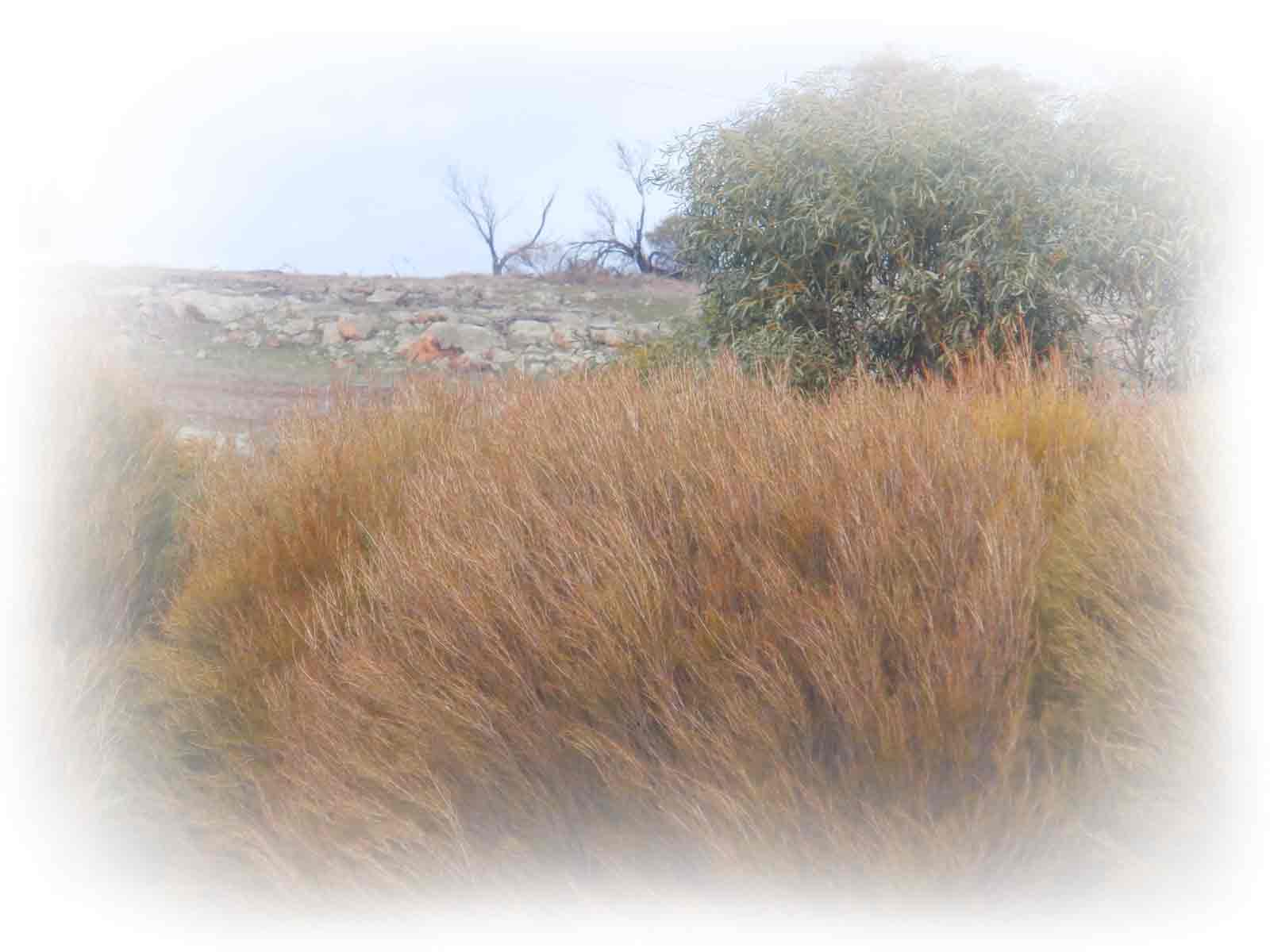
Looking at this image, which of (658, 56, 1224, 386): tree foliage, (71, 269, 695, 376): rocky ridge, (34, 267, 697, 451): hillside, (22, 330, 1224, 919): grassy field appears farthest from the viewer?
(71, 269, 695, 376): rocky ridge

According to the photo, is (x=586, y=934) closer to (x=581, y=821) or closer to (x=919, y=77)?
(x=581, y=821)

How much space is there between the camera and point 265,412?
446 inches

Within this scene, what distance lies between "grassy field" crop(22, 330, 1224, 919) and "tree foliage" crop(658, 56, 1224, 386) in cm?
251

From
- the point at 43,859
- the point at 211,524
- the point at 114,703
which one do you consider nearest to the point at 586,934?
the point at 43,859

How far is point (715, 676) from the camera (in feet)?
12.3

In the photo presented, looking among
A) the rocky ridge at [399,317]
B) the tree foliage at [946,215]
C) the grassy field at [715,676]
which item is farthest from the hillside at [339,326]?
the grassy field at [715,676]

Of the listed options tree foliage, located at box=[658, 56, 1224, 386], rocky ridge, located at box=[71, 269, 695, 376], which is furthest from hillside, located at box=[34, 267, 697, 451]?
tree foliage, located at box=[658, 56, 1224, 386]

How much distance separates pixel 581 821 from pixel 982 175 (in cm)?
600

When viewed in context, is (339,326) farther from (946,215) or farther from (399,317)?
(946,215)

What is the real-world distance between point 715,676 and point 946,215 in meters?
5.28

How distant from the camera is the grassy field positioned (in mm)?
3455

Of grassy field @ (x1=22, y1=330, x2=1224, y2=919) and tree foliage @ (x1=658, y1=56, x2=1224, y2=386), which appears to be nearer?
grassy field @ (x1=22, y1=330, x2=1224, y2=919)

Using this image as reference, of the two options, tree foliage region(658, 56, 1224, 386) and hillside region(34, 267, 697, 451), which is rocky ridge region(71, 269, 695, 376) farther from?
tree foliage region(658, 56, 1224, 386)

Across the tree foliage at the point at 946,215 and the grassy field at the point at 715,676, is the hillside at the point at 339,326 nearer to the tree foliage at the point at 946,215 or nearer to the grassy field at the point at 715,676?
the tree foliage at the point at 946,215
